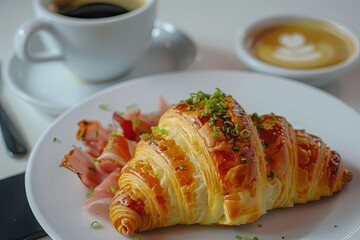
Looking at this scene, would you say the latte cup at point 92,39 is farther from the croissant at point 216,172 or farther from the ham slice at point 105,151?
the croissant at point 216,172

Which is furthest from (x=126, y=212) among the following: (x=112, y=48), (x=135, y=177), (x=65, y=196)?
(x=112, y=48)

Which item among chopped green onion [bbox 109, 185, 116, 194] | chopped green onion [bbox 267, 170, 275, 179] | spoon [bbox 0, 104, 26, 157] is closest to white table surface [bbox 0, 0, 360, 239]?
spoon [bbox 0, 104, 26, 157]

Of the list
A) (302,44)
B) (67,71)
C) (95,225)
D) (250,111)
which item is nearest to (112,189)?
(95,225)

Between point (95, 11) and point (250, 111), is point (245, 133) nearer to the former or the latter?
point (250, 111)

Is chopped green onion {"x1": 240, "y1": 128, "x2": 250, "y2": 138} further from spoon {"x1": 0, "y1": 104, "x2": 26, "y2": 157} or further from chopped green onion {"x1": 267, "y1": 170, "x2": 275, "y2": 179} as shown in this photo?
spoon {"x1": 0, "y1": 104, "x2": 26, "y2": 157}

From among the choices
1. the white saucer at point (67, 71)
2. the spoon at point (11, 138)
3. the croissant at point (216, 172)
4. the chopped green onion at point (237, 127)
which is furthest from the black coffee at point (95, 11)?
the chopped green onion at point (237, 127)
